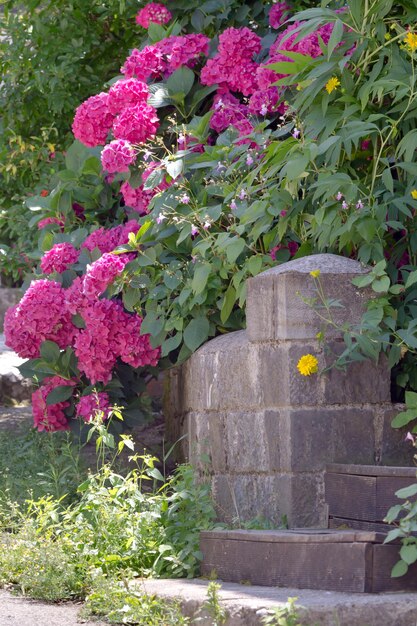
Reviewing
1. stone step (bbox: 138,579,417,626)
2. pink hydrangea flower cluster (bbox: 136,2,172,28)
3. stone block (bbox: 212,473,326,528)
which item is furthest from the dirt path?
pink hydrangea flower cluster (bbox: 136,2,172,28)

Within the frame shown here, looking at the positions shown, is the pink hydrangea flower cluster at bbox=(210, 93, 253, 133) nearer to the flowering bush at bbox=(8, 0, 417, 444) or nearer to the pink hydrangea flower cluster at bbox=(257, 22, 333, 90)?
the flowering bush at bbox=(8, 0, 417, 444)

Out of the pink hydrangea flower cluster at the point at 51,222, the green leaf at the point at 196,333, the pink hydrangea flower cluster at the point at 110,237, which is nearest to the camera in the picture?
the green leaf at the point at 196,333

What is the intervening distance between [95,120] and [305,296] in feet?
6.54

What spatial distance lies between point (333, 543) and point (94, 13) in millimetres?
4457

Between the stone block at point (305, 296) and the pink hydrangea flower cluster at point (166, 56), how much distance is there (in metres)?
1.83

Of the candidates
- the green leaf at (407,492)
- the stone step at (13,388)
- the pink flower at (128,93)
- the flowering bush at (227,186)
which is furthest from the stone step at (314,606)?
the stone step at (13,388)

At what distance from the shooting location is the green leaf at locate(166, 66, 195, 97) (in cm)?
549

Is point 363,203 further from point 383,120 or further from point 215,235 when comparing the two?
point 215,235

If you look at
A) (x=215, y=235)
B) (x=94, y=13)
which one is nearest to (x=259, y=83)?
(x=215, y=235)

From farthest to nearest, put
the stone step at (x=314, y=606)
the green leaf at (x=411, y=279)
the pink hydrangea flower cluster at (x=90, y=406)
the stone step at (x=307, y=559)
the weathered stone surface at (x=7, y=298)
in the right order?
the weathered stone surface at (x=7, y=298) < the pink hydrangea flower cluster at (x=90, y=406) < the green leaf at (x=411, y=279) < the stone step at (x=307, y=559) < the stone step at (x=314, y=606)

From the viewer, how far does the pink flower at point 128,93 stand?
536 centimetres

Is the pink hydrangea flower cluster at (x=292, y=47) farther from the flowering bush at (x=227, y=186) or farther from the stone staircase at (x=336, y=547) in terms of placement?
the stone staircase at (x=336, y=547)

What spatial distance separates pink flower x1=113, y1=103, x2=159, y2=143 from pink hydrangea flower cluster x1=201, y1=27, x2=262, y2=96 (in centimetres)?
37

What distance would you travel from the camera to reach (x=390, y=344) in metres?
3.94
